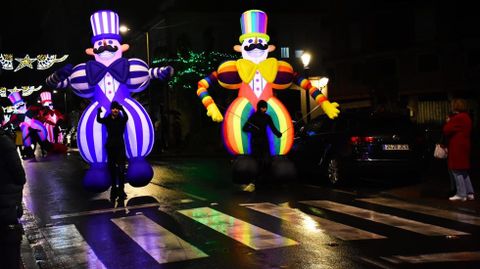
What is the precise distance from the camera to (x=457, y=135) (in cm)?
1039

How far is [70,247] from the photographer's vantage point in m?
7.60

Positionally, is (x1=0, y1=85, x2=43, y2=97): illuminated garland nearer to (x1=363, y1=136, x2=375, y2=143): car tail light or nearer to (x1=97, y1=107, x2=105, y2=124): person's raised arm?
(x1=97, y1=107, x2=105, y2=124): person's raised arm

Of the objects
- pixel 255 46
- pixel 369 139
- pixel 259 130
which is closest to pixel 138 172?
pixel 259 130

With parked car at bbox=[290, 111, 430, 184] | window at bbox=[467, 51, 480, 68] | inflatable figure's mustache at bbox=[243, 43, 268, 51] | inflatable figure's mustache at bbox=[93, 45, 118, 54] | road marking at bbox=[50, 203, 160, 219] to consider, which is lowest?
road marking at bbox=[50, 203, 160, 219]

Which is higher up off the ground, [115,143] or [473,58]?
[473,58]

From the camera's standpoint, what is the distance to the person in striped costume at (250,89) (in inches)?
476

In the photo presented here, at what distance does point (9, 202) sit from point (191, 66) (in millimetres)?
28142

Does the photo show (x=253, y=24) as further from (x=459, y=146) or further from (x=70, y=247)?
(x=70, y=247)

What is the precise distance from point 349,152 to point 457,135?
9.29ft

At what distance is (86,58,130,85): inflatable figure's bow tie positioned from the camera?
12.1 meters

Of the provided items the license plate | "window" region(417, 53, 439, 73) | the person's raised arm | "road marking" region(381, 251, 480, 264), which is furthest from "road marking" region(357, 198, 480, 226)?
"window" region(417, 53, 439, 73)

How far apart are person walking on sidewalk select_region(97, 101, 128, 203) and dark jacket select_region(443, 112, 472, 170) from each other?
5913mm

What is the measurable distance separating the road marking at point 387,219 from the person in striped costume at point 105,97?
360cm

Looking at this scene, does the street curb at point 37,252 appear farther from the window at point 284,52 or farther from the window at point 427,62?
the window at point 284,52
